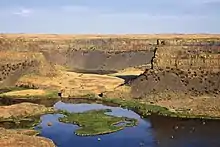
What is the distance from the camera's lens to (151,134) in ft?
169

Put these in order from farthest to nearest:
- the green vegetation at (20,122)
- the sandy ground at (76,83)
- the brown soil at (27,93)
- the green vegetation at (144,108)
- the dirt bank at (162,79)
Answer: the sandy ground at (76,83)
the brown soil at (27,93)
the dirt bank at (162,79)
the green vegetation at (144,108)
the green vegetation at (20,122)

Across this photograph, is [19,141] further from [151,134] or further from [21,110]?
[21,110]

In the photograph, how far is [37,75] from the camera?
9231 cm

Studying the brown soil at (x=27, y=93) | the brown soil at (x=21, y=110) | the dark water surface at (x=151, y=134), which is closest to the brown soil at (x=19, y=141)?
the dark water surface at (x=151, y=134)

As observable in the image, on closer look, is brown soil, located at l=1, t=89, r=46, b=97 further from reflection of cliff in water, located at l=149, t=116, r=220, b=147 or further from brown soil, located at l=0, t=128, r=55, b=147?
brown soil, located at l=0, t=128, r=55, b=147

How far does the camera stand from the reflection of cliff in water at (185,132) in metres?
47.4

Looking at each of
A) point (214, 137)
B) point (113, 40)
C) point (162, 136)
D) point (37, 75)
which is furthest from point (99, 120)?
point (113, 40)

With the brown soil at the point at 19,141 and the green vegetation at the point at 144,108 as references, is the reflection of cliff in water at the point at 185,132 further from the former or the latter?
the brown soil at the point at 19,141

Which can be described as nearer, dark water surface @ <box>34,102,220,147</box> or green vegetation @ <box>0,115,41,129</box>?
dark water surface @ <box>34,102,220,147</box>

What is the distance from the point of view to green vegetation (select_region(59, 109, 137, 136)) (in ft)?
175

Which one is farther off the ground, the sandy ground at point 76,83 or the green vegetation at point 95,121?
the sandy ground at point 76,83

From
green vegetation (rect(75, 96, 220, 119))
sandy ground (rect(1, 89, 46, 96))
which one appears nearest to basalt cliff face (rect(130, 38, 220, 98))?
green vegetation (rect(75, 96, 220, 119))

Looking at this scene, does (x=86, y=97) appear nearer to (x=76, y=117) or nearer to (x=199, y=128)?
(x=76, y=117)

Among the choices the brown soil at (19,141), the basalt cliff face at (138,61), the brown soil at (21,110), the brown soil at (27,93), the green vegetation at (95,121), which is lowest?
the green vegetation at (95,121)
